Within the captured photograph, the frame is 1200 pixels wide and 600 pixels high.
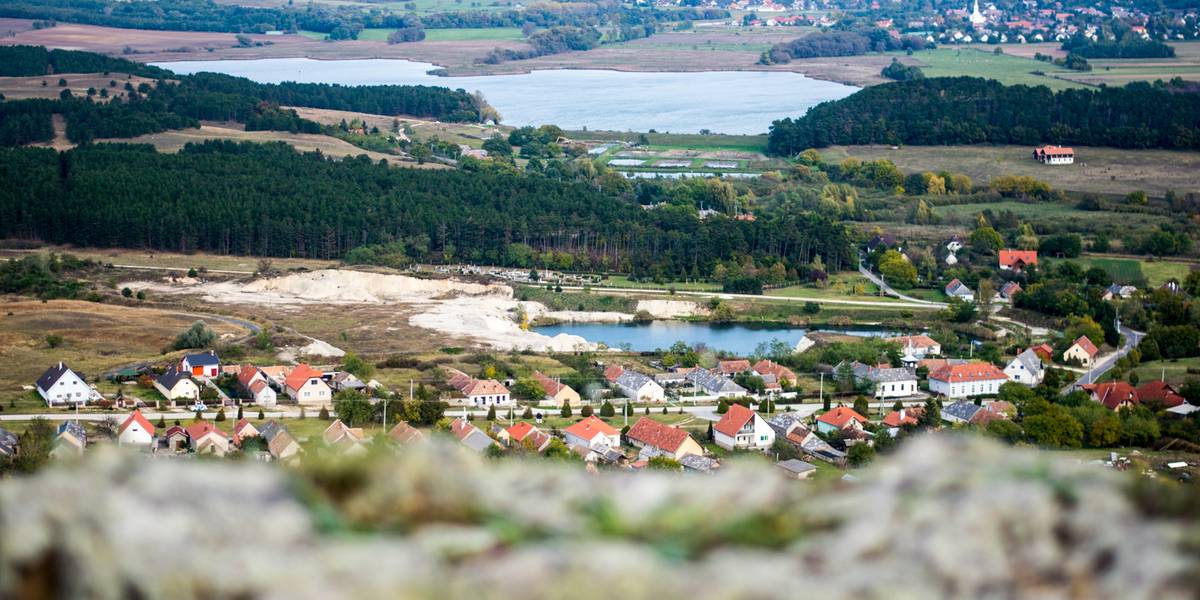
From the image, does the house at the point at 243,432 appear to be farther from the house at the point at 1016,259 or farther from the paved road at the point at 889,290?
the house at the point at 1016,259

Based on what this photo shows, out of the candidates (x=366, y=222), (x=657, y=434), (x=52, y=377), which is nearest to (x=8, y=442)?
(x=52, y=377)

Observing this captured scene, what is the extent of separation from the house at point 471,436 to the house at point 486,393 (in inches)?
129

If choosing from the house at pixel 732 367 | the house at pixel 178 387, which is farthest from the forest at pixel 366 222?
the house at pixel 178 387

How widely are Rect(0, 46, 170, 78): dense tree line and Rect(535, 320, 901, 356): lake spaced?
46.5 metres

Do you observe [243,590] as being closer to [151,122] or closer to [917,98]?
[151,122]

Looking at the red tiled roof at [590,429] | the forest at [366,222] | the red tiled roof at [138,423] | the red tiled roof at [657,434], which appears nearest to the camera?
the red tiled roof at [138,423]

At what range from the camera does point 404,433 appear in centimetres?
2205

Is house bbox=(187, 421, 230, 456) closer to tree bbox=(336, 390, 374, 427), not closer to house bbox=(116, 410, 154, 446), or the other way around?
house bbox=(116, 410, 154, 446)

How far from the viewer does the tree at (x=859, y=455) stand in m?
21.7

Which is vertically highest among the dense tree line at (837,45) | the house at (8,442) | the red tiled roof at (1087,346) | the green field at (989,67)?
the dense tree line at (837,45)

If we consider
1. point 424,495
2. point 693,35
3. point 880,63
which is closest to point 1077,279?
point 424,495

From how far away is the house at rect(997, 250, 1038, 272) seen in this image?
141 feet

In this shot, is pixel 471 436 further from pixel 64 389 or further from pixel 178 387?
pixel 64 389

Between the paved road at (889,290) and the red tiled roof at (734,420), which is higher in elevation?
the red tiled roof at (734,420)
